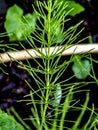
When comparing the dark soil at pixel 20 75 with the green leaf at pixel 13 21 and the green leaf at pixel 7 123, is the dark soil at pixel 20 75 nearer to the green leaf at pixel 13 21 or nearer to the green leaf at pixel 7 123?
the green leaf at pixel 13 21

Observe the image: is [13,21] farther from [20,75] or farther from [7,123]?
[7,123]

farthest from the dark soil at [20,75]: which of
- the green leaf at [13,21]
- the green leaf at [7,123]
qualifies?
the green leaf at [7,123]

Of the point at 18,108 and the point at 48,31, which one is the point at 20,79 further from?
the point at 48,31

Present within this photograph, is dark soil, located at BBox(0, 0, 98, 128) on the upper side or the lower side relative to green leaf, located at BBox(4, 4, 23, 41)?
lower

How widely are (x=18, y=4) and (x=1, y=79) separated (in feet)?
1.09

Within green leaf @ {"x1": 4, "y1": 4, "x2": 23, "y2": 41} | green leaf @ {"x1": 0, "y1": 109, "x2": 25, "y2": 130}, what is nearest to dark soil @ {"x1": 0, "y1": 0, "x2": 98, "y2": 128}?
green leaf @ {"x1": 4, "y1": 4, "x2": 23, "y2": 41}

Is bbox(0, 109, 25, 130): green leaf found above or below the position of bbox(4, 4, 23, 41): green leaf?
below

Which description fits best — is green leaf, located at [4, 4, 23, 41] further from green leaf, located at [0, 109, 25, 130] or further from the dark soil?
green leaf, located at [0, 109, 25, 130]

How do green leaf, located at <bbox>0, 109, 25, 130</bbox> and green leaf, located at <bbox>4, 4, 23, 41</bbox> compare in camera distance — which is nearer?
green leaf, located at <bbox>0, 109, 25, 130</bbox>

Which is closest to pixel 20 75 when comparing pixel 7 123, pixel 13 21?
pixel 13 21

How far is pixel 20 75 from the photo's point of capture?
4.84 ft

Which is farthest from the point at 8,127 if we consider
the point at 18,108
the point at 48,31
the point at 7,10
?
the point at 7,10

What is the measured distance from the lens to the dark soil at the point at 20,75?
1.39m

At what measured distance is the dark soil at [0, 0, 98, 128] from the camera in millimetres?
1391
